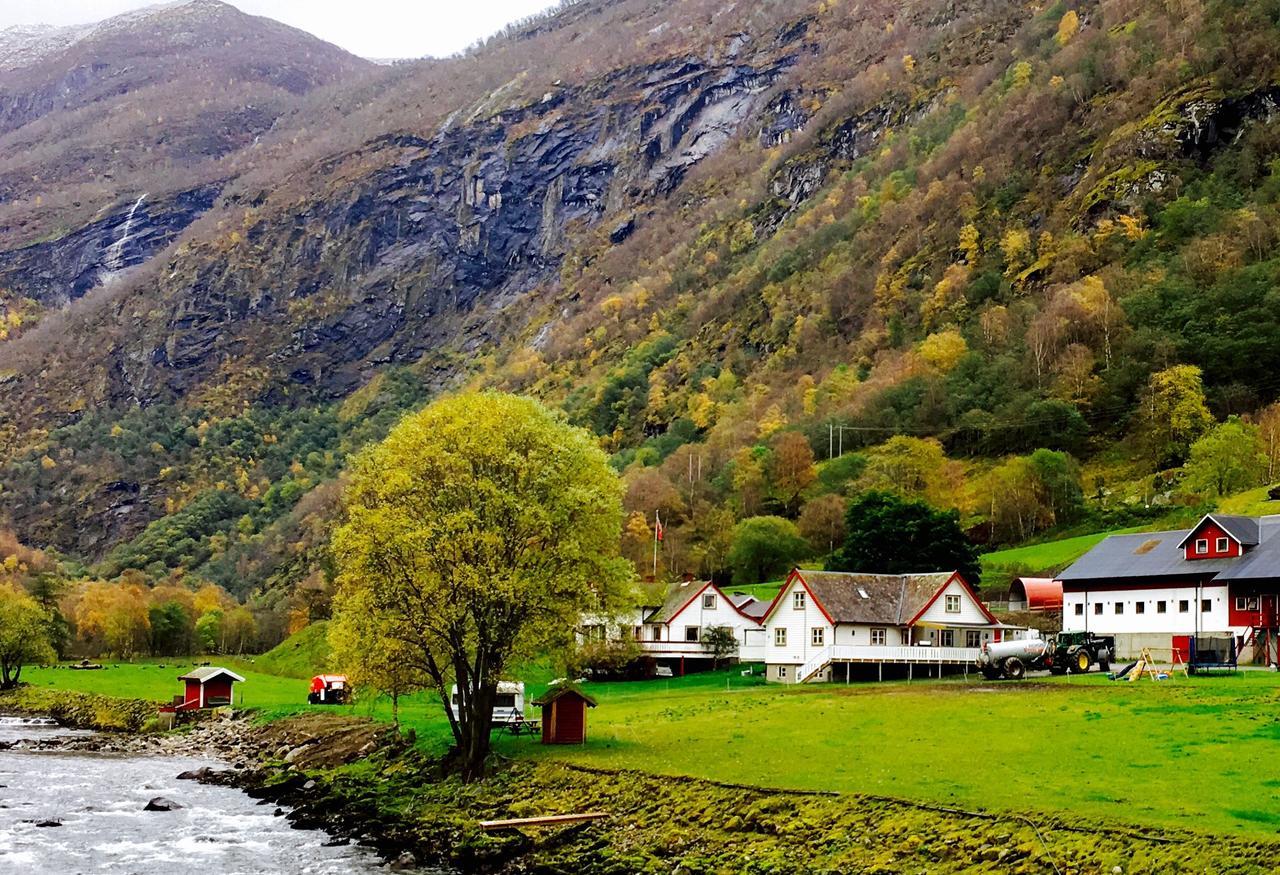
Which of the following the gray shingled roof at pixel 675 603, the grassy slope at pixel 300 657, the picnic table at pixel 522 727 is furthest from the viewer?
the grassy slope at pixel 300 657

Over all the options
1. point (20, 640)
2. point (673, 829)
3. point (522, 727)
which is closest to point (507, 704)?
point (522, 727)

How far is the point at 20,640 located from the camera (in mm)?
113500

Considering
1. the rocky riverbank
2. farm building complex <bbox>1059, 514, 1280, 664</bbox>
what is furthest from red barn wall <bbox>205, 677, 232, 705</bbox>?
farm building complex <bbox>1059, 514, 1280, 664</bbox>

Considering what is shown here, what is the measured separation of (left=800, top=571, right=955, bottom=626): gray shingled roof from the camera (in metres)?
78.7

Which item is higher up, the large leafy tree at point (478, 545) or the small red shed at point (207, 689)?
the large leafy tree at point (478, 545)

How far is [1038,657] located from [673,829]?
35850 mm

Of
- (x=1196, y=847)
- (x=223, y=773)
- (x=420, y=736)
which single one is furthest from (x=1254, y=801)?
(x=223, y=773)

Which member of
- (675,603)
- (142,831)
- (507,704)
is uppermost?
(675,603)

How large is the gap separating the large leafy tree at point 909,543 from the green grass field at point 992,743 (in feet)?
102

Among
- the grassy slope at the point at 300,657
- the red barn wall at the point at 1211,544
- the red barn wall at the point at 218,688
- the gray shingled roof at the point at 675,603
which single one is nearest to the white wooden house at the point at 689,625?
the gray shingled roof at the point at 675,603

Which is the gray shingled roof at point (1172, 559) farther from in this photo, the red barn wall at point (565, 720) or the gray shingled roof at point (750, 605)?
the red barn wall at point (565, 720)

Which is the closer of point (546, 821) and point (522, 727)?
point (546, 821)

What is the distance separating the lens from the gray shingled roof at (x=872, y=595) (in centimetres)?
7869

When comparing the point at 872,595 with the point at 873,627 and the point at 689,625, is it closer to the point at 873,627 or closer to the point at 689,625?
the point at 873,627
